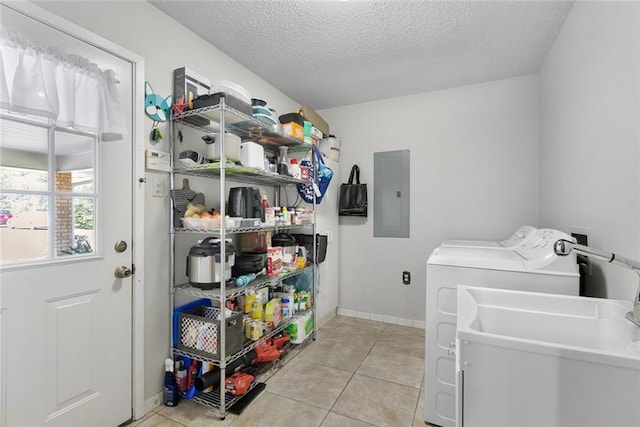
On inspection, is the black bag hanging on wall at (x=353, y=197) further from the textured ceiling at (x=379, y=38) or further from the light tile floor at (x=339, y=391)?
the light tile floor at (x=339, y=391)

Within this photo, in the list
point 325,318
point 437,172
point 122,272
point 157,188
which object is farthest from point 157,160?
point 437,172

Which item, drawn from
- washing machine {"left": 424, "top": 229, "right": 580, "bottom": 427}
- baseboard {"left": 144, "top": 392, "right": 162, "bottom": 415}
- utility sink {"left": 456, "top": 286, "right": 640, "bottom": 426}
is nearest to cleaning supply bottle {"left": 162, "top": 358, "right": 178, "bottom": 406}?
baseboard {"left": 144, "top": 392, "right": 162, "bottom": 415}

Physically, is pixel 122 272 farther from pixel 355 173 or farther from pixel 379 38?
pixel 355 173

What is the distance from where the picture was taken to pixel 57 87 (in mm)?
1267

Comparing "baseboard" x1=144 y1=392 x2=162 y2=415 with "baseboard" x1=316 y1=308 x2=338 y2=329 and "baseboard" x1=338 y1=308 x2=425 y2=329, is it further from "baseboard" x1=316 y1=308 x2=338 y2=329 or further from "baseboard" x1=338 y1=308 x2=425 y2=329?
"baseboard" x1=338 y1=308 x2=425 y2=329

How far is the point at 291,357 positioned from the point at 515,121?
9.64 ft

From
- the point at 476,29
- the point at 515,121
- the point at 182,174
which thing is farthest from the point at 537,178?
the point at 182,174

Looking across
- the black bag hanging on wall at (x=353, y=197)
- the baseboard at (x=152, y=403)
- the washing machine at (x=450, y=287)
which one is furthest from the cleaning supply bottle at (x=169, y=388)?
the black bag hanging on wall at (x=353, y=197)

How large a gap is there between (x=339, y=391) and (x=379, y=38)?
251cm

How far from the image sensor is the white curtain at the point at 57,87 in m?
1.13

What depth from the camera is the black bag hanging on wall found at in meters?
3.18

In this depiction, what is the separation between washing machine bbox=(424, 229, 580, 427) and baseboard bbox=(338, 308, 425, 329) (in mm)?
1430

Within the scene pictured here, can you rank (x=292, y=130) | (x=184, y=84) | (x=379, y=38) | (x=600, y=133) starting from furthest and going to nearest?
(x=292, y=130), (x=379, y=38), (x=184, y=84), (x=600, y=133)

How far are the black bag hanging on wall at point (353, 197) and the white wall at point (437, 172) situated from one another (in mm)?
101
